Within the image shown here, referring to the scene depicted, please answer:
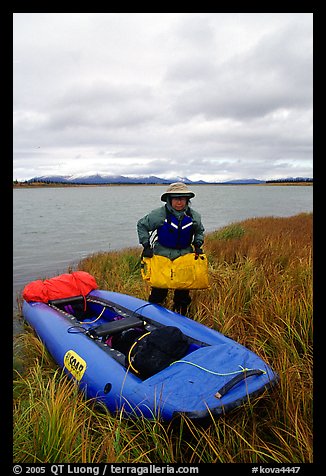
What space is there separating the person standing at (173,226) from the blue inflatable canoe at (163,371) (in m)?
0.76

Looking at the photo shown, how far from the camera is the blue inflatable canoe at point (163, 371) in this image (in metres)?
2.51

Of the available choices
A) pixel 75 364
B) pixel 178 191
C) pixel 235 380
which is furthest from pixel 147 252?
pixel 235 380

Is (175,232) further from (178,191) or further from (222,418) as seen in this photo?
(222,418)

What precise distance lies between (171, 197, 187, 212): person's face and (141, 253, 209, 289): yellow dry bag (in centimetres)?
62

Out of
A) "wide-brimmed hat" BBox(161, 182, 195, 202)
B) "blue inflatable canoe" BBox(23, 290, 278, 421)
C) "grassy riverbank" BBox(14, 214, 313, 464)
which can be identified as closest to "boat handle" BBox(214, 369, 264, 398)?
"blue inflatable canoe" BBox(23, 290, 278, 421)

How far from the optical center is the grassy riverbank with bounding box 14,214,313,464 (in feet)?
7.09

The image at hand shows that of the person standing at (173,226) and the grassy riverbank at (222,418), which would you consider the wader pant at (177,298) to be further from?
the grassy riverbank at (222,418)

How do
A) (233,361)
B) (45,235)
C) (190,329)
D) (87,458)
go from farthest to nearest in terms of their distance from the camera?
(45,235) < (190,329) < (233,361) < (87,458)

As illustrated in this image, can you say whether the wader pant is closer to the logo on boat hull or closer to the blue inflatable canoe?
the blue inflatable canoe

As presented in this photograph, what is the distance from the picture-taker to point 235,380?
103 inches
